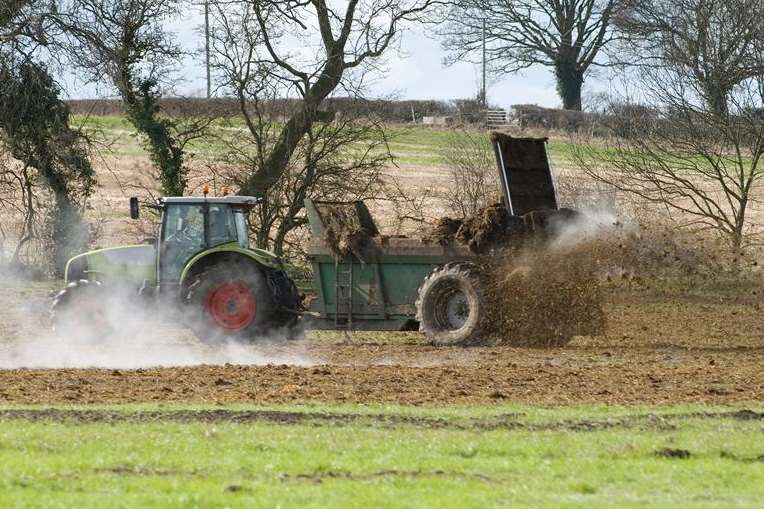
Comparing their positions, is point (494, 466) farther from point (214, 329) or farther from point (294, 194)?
point (294, 194)

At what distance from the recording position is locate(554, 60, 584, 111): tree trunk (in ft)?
191

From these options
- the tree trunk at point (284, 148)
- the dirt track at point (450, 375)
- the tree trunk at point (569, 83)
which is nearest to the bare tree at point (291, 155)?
the tree trunk at point (284, 148)

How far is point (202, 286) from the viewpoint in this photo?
17750 millimetres

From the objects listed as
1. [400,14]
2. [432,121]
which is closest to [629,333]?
[400,14]

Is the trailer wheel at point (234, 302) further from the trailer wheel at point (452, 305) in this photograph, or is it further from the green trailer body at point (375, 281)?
the trailer wheel at point (452, 305)

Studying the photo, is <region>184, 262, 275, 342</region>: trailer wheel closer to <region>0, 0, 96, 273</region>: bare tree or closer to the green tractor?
the green tractor

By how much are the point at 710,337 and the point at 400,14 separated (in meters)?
12.1

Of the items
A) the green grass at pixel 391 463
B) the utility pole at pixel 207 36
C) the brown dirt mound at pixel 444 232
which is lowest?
the green grass at pixel 391 463

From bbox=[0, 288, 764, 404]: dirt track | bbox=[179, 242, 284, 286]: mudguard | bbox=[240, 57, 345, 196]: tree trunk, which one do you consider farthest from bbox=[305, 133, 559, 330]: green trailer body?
bbox=[240, 57, 345, 196]: tree trunk

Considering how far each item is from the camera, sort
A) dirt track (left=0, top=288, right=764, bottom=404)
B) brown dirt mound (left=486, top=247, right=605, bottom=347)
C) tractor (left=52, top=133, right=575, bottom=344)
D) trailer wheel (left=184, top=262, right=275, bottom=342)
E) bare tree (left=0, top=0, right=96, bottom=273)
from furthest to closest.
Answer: bare tree (left=0, top=0, right=96, bottom=273) < trailer wheel (left=184, top=262, right=275, bottom=342) < tractor (left=52, top=133, right=575, bottom=344) < brown dirt mound (left=486, top=247, right=605, bottom=347) < dirt track (left=0, top=288, right=764, bottom=404)

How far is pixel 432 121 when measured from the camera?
47.7 metres

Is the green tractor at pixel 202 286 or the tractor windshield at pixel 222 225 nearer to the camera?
the green tractor at pixel 202 286

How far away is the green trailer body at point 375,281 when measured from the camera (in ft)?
58.6

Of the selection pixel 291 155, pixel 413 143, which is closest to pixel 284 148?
pixel 291 155
